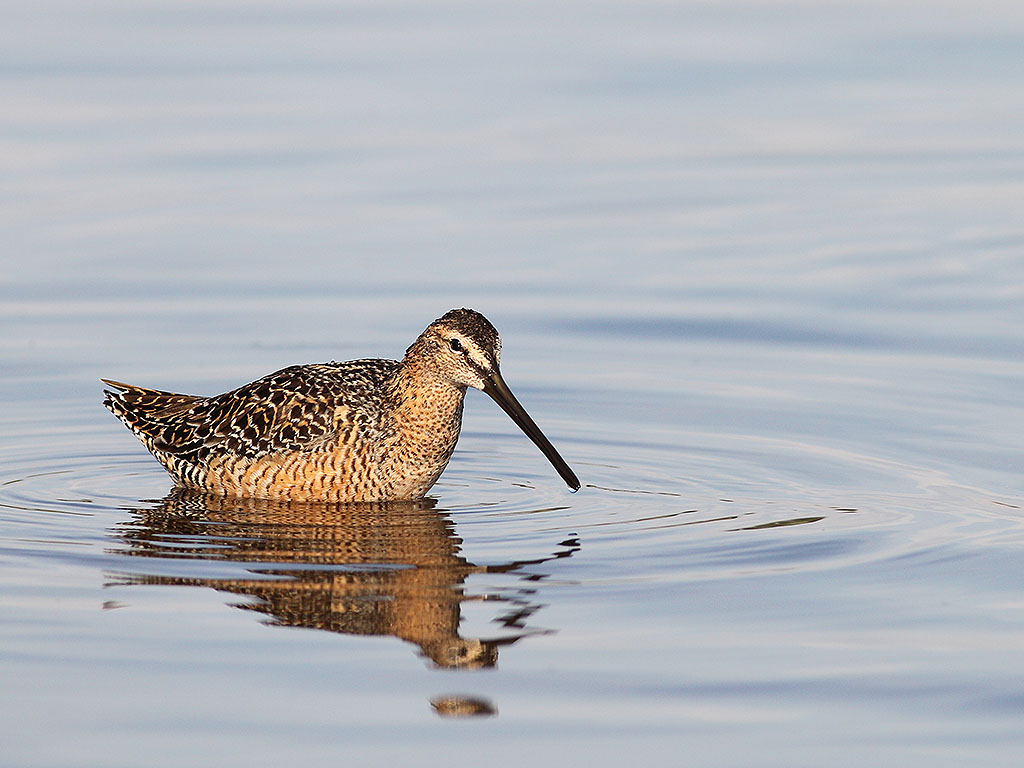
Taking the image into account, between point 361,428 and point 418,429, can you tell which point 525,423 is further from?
point 361,428

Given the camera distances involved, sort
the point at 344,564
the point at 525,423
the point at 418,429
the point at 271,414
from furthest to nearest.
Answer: the point at 271,414
the point at 418,429
the point at 525,423
the point at 344,564

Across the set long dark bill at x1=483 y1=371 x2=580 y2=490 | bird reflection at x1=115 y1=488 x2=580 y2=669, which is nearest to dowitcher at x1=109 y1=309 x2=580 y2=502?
long dark bill at x1=483 y1=371 x2=580 y2=490

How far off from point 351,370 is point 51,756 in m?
4.42

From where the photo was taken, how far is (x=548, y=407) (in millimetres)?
11898

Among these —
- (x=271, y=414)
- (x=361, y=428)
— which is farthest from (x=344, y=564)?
(x=271, y=414)

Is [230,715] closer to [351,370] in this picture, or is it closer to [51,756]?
[51,756]

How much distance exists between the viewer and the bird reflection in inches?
310

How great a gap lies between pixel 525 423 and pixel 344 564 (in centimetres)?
153

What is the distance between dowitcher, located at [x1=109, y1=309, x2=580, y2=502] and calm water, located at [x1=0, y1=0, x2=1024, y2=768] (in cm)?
21

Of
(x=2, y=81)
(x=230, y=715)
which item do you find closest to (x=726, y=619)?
(x=230, y=715)

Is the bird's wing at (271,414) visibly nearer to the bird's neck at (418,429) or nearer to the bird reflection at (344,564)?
the bird's neck at (418,429)

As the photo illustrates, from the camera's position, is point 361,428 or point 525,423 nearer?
point 525,423

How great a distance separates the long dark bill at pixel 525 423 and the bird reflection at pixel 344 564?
23.6 inches

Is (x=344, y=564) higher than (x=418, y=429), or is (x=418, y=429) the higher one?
(x=418, y=429)
